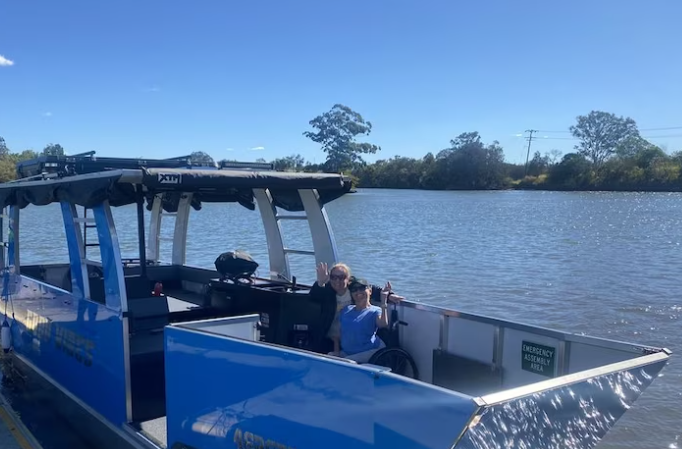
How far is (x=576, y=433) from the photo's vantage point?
9.61 feet

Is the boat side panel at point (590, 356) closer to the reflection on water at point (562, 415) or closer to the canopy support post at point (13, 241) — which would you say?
the reflection on water at point (562, 415)

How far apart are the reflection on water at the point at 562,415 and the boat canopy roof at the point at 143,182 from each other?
2.91 m

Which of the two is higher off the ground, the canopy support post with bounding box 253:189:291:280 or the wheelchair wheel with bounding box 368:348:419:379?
the canopy support post with bounding box 253:189:291:280

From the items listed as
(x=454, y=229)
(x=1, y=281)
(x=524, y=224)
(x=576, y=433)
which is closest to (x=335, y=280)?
(x=576, y=433)

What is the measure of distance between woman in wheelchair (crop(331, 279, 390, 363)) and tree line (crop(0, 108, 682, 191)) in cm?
5736

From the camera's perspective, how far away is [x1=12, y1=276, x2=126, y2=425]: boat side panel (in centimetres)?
479

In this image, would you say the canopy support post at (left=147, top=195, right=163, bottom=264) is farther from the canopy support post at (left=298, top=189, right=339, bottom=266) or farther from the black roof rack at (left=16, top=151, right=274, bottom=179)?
the canopy support post at (left=298, top=189, right=339, bottom=266)

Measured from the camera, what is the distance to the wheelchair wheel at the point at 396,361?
4613mm

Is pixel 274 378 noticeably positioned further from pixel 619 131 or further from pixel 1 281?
pixel 619 131

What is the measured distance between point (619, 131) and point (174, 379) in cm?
11416

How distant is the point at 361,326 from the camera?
4609 mm

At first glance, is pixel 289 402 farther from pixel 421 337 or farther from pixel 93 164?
pixel 93 164

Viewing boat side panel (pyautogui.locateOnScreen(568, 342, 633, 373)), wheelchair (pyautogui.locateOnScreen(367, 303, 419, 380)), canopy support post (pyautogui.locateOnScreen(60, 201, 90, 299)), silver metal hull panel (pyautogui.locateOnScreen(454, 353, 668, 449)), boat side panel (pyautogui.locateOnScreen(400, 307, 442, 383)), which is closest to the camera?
silver metal hull panel (pyautogui.locateOnScreen(454, 353, 668, 449))

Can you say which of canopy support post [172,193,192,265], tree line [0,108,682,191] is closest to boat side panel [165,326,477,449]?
canopy support post [172,193,192,265]
